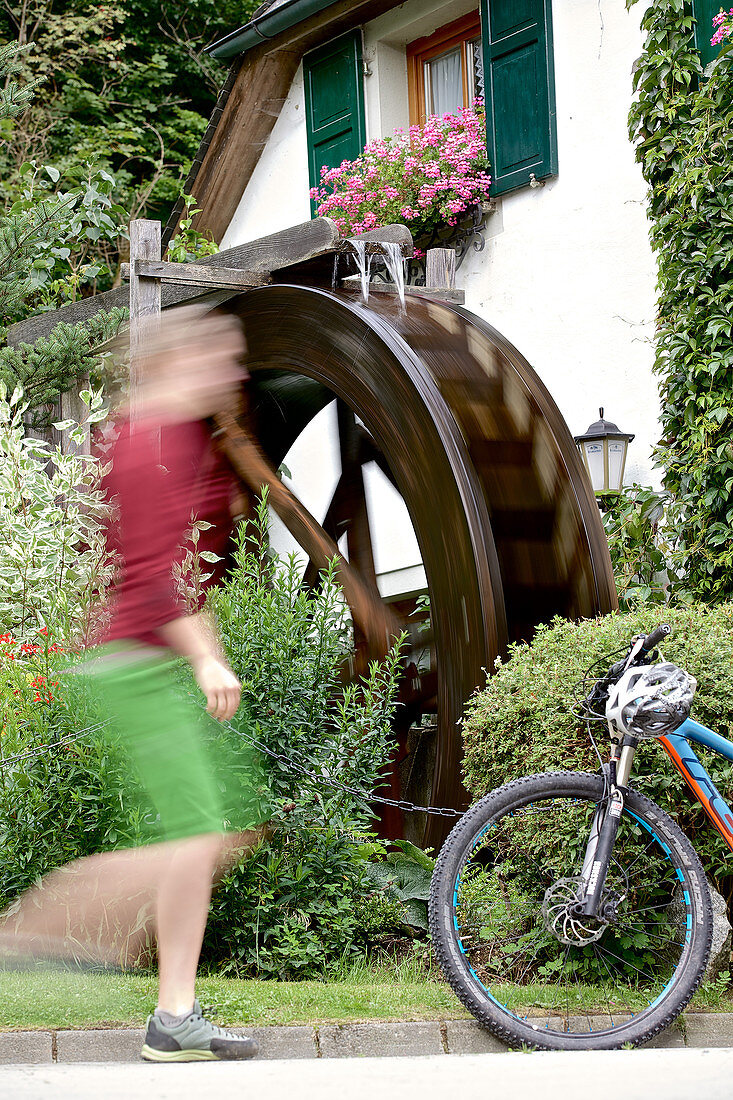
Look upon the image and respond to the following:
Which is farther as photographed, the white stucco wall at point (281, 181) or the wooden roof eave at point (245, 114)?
the white stucco wall at point (281, 181)

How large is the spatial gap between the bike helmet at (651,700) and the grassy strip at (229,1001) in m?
0.77

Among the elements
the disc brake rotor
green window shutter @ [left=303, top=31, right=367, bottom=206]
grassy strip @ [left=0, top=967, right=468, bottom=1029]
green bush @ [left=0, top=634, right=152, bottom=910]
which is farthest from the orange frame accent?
green window shutter @ [left=303, top=31, right=367, bottom=206]

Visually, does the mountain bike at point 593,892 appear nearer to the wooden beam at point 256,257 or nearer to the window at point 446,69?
the wooden beam at point 256,257

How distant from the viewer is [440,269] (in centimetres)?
673

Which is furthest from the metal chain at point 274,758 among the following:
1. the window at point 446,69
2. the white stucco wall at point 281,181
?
the white stucco wall at point 281,181

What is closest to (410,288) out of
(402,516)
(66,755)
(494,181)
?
(494,181)

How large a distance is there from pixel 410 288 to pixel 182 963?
4.38 meters

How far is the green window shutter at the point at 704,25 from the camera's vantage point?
21.7ft

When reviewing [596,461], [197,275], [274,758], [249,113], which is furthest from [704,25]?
[274,758]

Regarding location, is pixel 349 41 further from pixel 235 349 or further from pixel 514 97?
pixel 235 349

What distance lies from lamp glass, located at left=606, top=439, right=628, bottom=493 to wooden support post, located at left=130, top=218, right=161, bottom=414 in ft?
7.83

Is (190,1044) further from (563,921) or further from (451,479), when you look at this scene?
(451,479)

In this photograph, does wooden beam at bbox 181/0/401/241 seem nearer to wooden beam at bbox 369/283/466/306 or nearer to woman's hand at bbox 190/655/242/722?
wooden beam at bbox 369/283/466/306

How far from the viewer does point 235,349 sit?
3.05 m
